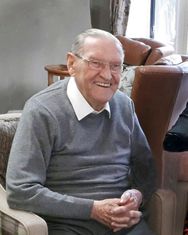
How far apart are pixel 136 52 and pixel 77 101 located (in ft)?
5.72

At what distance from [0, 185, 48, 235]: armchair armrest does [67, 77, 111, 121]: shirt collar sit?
418 mm

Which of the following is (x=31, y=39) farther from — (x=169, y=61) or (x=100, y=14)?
(x=169, y=61)

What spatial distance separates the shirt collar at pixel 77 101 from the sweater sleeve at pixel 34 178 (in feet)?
0.50

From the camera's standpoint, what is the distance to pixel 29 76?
4117 millimetres

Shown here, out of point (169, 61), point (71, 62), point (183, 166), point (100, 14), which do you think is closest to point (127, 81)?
point (169, 61)

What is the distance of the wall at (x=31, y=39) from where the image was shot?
391cm

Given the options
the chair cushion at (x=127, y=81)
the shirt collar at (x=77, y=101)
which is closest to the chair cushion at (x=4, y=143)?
the shirt collar at (x=77, y=101)

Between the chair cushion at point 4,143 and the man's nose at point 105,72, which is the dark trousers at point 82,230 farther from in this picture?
the man's nose at point 105,72

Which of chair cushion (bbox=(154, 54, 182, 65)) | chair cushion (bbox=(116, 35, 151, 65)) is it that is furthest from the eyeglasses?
chair cushion (bbox=(116, 35, 151, 65))

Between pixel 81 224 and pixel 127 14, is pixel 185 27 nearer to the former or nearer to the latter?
pixel 127 14

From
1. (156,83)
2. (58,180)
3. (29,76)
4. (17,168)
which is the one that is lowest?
(29,76)

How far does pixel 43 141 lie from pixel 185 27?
2833 millimetres

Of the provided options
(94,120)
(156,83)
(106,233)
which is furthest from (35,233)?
(156,83)

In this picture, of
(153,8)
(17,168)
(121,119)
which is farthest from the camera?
(153,8)
